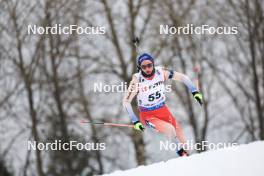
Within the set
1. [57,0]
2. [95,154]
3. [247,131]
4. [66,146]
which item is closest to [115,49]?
[57,0]

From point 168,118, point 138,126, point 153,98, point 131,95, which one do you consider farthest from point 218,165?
point 131,95

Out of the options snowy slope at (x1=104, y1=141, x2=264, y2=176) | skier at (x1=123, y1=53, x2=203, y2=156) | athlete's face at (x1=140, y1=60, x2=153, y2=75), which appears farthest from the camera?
skier at (x1=123, y1=53, x2=203, y2=156)

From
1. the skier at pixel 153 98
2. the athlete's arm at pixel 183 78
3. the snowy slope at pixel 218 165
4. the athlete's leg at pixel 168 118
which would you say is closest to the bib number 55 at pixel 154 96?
the skier at pixel 153 98

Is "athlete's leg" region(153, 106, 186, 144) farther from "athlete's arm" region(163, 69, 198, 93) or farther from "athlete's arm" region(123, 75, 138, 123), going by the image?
"athlete's arm" region(163, 69, 198, 93)

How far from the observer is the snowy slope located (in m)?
7.14

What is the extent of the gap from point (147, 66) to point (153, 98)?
2.25 ft

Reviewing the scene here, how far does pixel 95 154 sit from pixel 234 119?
8677 millimetres

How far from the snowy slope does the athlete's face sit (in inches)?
71.3

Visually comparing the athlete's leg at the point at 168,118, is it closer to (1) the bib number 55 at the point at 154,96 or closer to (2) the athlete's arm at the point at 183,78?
(1) the bib number 55 at the point at 154,96

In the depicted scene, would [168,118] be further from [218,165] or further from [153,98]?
[218,165]

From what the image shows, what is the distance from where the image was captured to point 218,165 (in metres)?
7.61

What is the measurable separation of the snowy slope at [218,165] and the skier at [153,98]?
3.62ft

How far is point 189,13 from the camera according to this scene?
890 inches

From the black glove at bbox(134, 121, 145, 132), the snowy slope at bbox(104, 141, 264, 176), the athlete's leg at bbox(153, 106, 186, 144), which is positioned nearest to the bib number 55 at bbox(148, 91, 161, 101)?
the athlete's leg at bbox(153, 106, 186, 144)
